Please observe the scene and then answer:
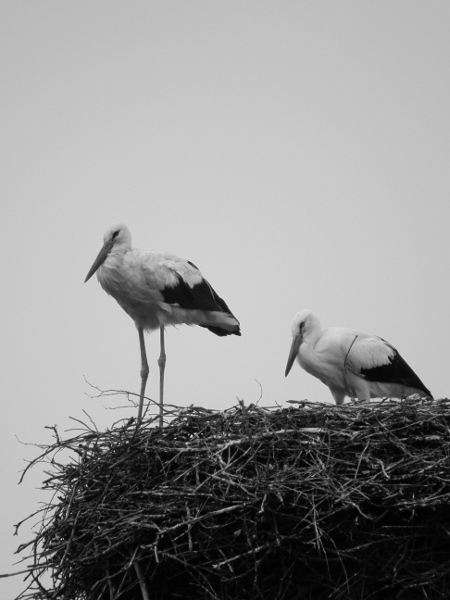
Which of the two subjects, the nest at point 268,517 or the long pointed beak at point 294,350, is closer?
the nest at point 268,517

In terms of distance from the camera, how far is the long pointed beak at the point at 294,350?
593cm

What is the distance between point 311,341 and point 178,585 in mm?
2295

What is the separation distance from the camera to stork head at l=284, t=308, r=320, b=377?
5.92m

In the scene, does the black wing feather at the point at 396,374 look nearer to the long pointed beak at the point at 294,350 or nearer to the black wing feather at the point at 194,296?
the long pointed beak at the point at 294,350

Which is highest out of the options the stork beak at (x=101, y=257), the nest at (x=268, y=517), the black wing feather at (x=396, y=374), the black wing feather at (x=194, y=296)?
the stork beak at (x=101, y=257)

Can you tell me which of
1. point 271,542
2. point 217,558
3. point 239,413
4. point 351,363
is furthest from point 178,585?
point 351,363

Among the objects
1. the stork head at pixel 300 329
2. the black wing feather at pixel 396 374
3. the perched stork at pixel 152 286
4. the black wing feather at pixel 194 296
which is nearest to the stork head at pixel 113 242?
the perched stork at pixel 152 286

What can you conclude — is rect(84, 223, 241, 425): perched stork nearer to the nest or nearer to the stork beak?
the stork beak

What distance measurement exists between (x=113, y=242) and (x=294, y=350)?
1427 mm

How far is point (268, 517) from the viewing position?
3770 mm

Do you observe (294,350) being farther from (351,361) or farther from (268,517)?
(268,517)

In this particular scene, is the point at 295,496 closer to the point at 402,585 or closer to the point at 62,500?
the point at 402,585

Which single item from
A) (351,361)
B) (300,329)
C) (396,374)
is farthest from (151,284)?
(396,374)

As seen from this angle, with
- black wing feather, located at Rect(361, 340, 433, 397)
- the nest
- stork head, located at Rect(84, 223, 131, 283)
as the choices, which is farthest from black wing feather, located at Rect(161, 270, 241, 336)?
the nest
